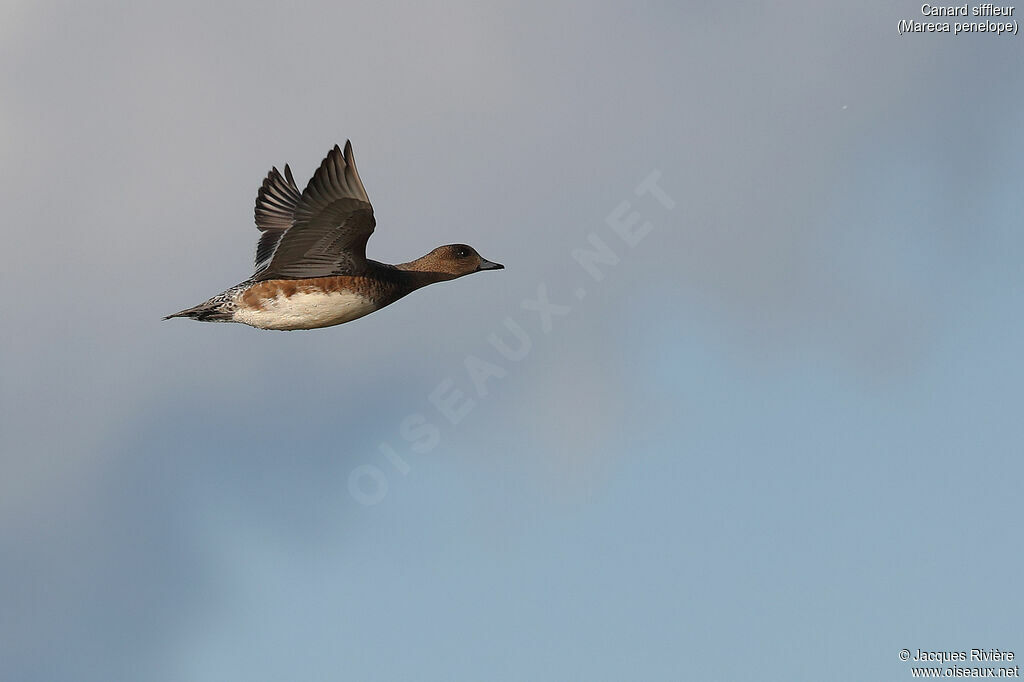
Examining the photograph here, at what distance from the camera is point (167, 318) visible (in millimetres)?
17984

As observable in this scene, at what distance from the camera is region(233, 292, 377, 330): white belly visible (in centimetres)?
1778

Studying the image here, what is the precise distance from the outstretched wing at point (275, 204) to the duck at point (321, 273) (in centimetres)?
55

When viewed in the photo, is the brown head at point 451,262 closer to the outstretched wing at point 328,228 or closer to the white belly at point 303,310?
the white belly at point 303,310

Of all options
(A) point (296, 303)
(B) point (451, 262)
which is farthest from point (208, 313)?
(B) point (451, 262)

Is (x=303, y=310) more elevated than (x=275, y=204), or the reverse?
(x=275, y=204)

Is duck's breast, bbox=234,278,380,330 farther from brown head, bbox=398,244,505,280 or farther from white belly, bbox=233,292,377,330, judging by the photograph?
brown head, bbox=398,244,505,280

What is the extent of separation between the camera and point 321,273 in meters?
17.7

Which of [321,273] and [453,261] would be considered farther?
[453,261]

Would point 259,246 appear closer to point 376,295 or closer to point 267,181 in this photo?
point 267,181

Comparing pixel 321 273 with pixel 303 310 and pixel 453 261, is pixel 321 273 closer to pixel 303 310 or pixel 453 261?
pixel 303 310

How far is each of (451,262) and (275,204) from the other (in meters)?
2.85

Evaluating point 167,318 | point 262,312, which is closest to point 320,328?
point 262,312

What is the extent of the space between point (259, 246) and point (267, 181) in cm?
117

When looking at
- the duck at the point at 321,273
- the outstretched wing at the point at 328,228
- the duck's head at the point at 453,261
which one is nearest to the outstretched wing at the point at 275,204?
the duck at the point at 321,273
